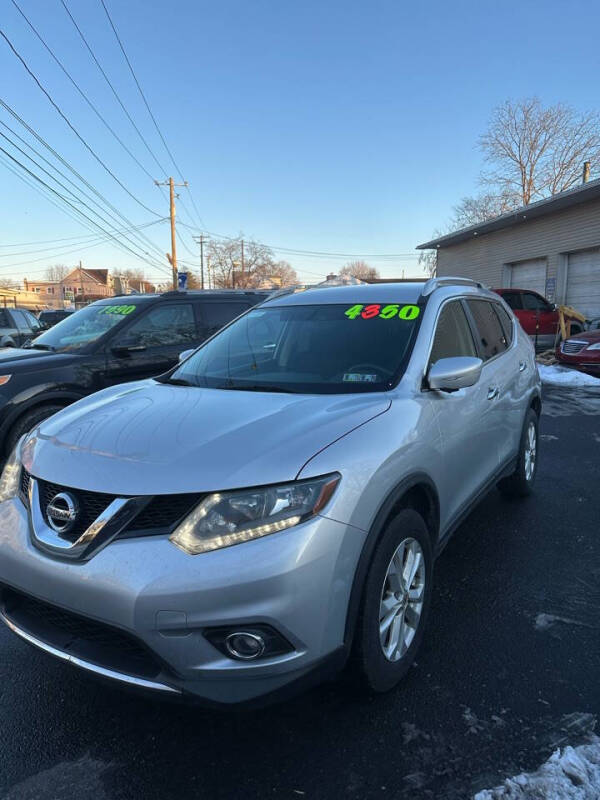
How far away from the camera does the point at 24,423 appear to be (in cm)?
507

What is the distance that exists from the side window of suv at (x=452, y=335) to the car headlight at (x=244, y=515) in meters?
1.34

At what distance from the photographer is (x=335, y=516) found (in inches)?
73.5

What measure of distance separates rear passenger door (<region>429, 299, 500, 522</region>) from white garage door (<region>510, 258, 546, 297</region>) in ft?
61.2

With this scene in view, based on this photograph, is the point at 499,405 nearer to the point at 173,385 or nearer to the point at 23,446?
the point at 173,385

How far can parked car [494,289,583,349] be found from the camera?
15.9 meters

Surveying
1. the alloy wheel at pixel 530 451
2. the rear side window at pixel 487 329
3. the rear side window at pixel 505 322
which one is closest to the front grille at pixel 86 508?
the rear side window at pixel 487 329

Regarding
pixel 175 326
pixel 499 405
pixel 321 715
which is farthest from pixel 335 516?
pixel 175 326

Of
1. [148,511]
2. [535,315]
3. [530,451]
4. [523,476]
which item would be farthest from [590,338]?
[148,511]

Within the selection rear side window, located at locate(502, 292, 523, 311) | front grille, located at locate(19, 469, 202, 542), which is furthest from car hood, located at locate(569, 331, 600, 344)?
front grille, located at locate(19, 469, 202, 542)

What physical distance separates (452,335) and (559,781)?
86.2 inches

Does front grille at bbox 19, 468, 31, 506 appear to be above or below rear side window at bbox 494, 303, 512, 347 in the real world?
below

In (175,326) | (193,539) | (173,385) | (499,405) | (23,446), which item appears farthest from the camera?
(175,326)

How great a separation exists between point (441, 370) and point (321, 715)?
62.6 inches

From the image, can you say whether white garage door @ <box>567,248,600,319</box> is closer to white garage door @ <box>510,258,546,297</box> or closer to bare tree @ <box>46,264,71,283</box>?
white garage door @ <box>510,258,546,297</box>
